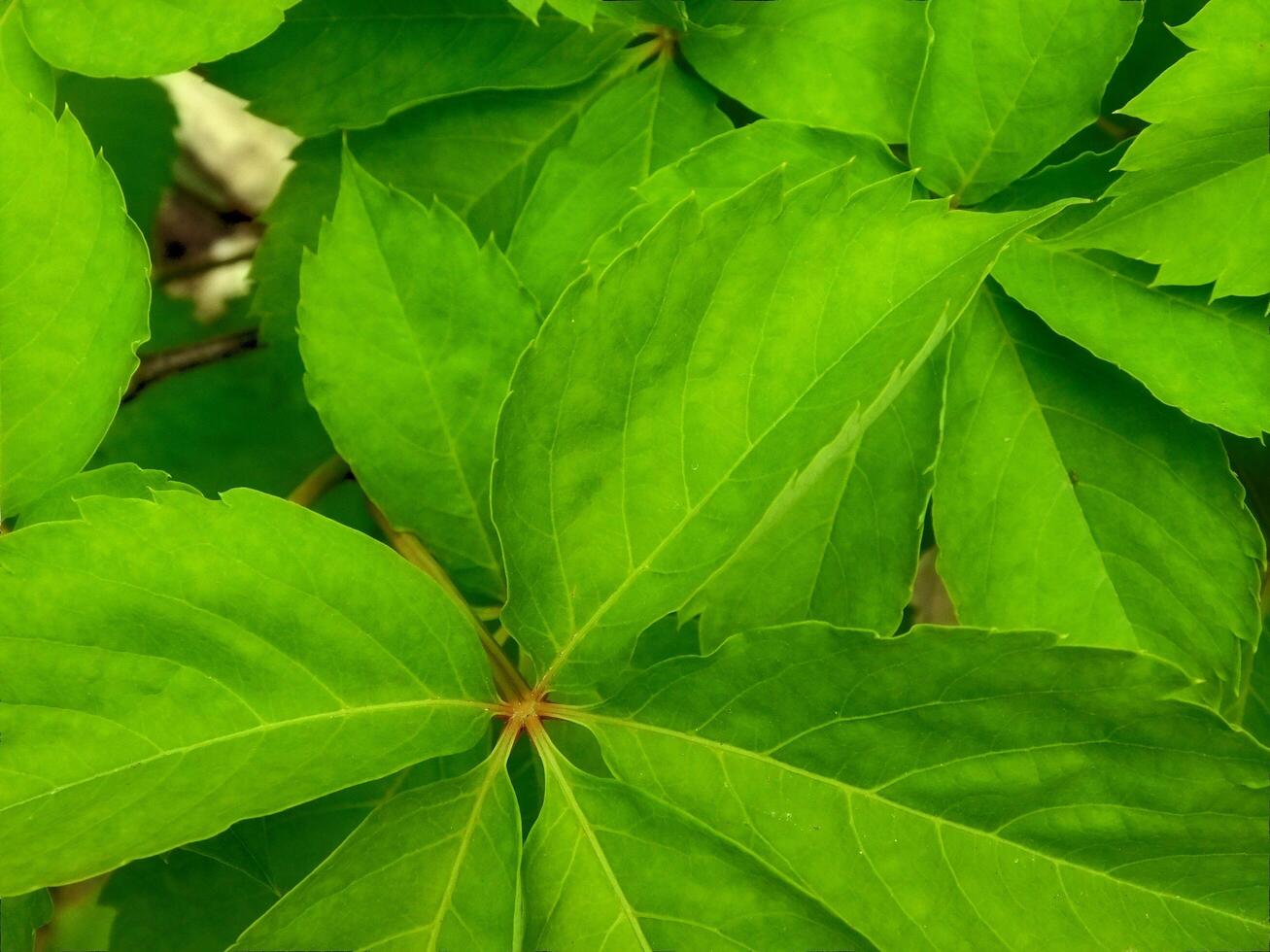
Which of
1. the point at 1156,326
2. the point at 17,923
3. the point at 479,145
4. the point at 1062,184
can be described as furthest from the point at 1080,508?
the point at 17,923

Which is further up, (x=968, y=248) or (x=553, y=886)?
(x=968, y=248)

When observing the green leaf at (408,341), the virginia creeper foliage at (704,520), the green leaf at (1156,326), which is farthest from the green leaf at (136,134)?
the green leaf at (1156,326)

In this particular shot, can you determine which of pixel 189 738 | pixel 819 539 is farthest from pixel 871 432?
pixel 189 738

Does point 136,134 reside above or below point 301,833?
above

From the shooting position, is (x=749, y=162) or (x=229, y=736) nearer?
(x=229, y=736)

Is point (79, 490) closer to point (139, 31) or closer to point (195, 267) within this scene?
point (139, 31)

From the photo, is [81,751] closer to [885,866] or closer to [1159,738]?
[885,866]
